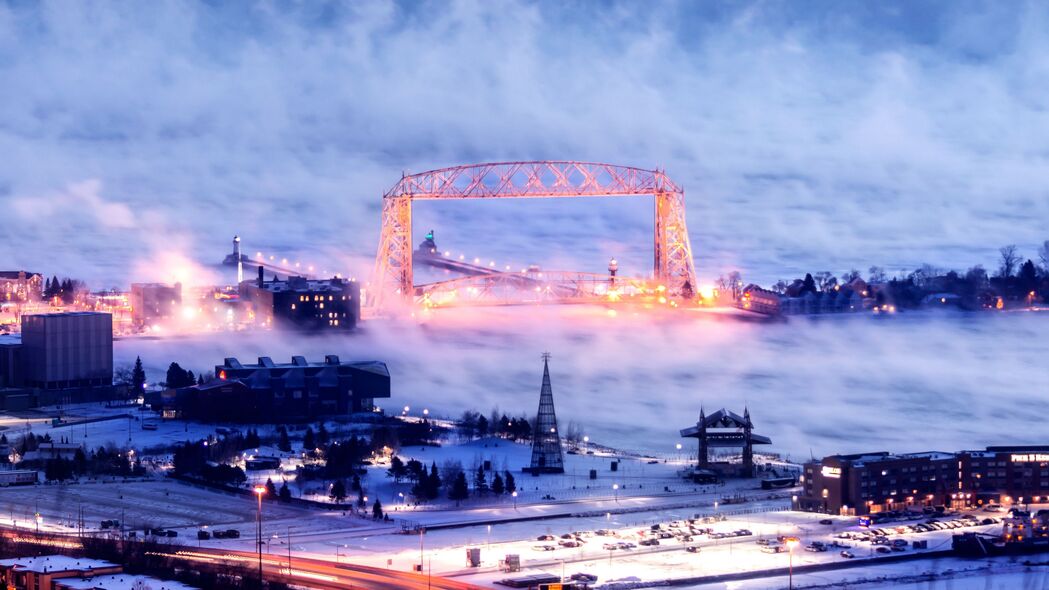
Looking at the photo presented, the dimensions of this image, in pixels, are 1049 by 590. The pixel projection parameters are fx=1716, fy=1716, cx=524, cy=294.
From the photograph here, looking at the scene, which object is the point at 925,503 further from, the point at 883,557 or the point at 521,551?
the point at 521,551

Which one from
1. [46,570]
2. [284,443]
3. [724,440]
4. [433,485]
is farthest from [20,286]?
[46,570]

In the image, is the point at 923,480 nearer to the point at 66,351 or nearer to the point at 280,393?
the point at 280,393

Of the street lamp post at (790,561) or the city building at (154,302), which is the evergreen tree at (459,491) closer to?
the street lamp post at (790,561)

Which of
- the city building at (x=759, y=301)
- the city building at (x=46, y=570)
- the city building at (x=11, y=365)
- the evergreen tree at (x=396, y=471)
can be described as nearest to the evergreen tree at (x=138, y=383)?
the city building at (x=11, y=365)

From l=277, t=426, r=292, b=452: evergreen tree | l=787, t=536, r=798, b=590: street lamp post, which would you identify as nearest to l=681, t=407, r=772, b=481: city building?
l=787, t=536, r=798, b=590: street lamp post

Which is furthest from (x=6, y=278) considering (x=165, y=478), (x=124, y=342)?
(x=165, y=478)

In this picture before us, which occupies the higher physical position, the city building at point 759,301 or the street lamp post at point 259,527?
the city building at point 759,301
